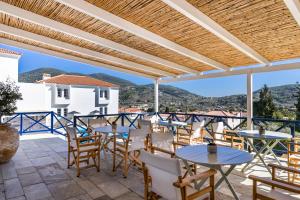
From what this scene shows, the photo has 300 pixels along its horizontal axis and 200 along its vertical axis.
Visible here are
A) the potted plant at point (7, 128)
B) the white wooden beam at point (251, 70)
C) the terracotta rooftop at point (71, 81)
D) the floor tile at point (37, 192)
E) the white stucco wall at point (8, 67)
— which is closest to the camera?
the floor tile at point (37, 192)

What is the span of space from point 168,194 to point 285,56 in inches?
208

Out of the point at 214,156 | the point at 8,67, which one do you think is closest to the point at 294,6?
the point at 214,156

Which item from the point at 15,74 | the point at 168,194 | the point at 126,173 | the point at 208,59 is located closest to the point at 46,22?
the point at 126,173

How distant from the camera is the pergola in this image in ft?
11.4

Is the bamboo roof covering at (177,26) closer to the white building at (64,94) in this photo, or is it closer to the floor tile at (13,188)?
the floor tile at (13,188)

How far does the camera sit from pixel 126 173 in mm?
3814

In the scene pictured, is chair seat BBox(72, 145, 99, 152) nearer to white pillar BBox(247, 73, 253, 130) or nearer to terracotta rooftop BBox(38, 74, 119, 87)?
white pillar BBox(247, 73, 253, 130)

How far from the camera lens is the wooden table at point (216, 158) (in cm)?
233

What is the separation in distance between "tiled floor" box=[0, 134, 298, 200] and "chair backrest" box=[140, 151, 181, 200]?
40.9 inches

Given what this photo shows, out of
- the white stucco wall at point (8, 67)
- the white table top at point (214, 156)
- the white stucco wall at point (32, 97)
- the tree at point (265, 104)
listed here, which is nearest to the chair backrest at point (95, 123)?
the white table top at point (214, 156)

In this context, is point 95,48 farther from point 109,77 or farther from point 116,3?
point 109,77

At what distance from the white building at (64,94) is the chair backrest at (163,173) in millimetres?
18262

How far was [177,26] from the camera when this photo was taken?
4250 millimetres

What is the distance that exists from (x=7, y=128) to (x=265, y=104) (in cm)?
2762
